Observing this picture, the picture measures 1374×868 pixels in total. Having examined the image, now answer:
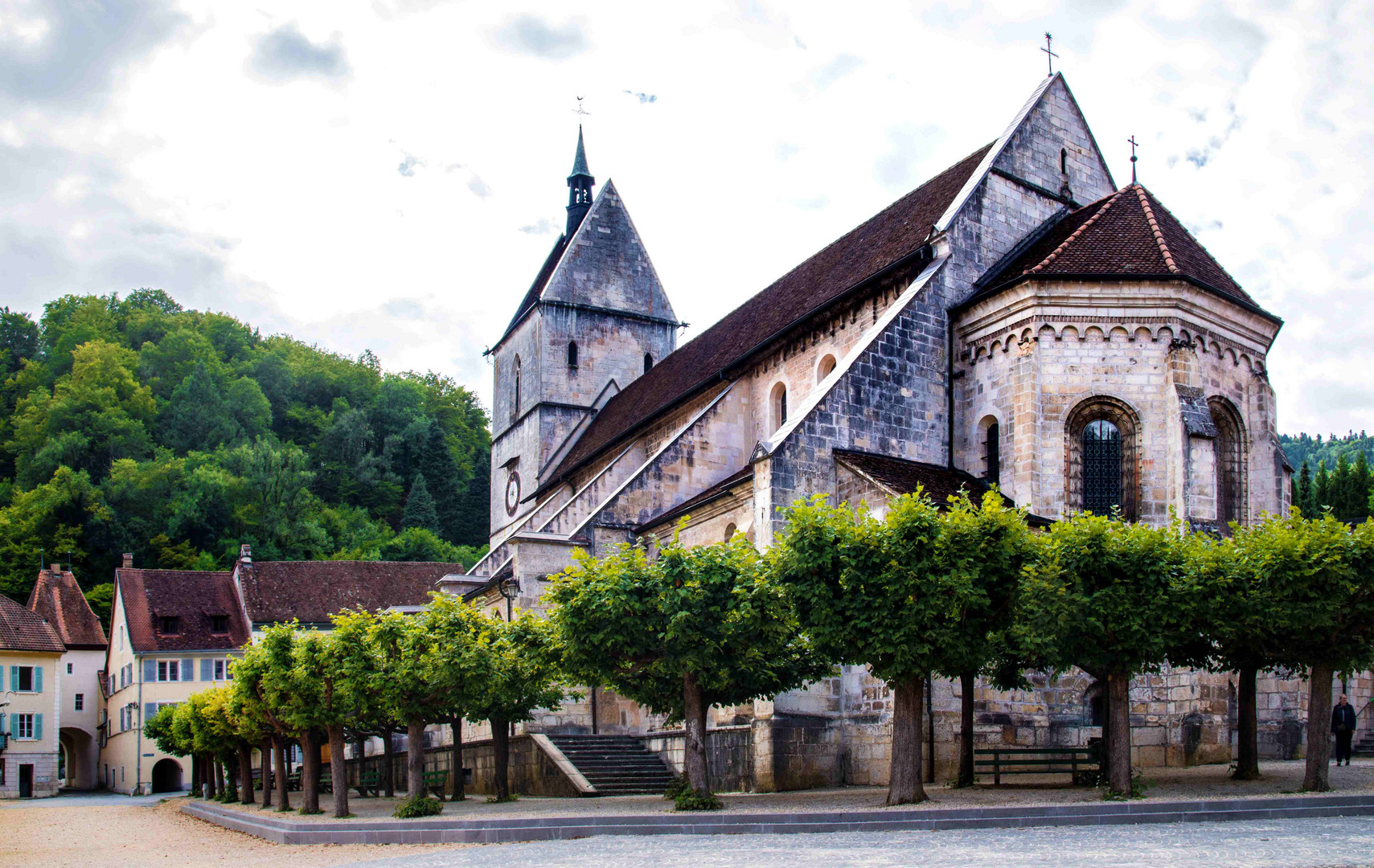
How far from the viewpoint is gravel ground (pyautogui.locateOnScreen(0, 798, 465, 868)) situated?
19.2m

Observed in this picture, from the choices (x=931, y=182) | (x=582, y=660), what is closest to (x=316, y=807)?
(x=582, y=660)

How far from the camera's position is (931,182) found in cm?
3466

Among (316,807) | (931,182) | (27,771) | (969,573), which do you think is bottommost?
(27,771)

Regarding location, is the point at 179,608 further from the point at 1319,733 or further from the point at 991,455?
the point at 1319,733

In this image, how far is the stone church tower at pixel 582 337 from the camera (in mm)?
54250

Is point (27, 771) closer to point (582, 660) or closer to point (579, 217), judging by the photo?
Result: point (579, 217)

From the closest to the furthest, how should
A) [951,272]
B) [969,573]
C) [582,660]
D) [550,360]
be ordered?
[969,573] < [582,660] < [951,272] < [550,360]

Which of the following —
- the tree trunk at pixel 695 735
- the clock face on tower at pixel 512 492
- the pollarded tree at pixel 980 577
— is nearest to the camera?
the pollarded tree at pixel 980 577

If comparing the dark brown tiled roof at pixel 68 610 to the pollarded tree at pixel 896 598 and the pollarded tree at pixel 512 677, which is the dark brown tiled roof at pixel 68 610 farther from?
the pollarded tree at pixel 896 598

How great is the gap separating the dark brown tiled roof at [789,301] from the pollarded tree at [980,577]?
11240 mm

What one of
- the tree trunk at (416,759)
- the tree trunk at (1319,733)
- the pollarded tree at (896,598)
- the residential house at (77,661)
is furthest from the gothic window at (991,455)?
the residential house at (77,661)

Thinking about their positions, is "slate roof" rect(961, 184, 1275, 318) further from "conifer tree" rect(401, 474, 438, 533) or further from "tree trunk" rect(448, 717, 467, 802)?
"conifer tree" rect(401, 474, 438, 533)

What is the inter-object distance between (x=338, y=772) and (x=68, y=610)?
51319 mm

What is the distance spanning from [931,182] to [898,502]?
1684cm
